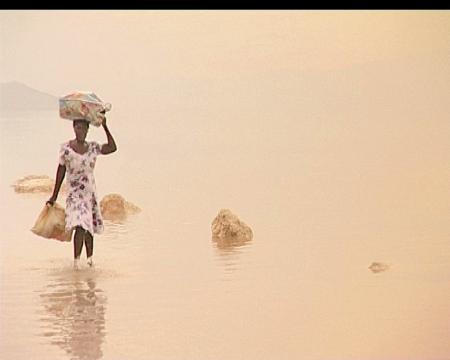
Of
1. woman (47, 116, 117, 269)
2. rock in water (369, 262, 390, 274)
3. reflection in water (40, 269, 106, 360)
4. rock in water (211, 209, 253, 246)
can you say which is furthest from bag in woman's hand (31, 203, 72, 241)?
rock in water (369, 262, 390, 274)

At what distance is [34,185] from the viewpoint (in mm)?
2527

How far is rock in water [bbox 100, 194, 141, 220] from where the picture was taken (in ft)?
8.44

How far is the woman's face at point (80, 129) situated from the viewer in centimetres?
253

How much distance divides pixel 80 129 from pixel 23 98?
0.22 metres

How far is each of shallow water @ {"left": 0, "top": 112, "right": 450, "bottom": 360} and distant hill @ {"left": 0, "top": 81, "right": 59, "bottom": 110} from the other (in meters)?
0.04

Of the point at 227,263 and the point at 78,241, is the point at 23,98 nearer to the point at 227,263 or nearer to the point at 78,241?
the point at 78,241

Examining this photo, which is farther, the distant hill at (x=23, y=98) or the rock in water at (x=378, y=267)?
the rock in water at (x=378, y=267)

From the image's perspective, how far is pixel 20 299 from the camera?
8.23 ft

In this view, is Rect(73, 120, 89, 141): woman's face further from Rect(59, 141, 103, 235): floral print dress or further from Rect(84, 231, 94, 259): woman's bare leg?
Rect(84, 231, 94, 259): woman's bare leg

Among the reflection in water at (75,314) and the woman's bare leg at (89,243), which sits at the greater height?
the woman's bare leg at (89,243)

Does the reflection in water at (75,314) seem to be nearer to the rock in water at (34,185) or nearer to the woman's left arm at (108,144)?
the rock in water at (34,185)

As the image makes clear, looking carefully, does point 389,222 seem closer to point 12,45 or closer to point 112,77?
point 112,77

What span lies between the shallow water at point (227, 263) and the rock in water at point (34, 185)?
2cm

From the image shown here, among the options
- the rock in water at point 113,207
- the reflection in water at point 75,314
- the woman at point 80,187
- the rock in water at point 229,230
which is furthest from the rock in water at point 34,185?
the rock in water at point 229,230
